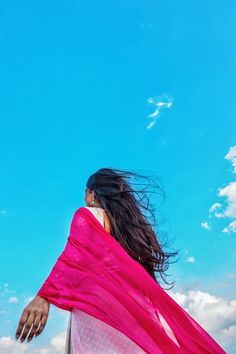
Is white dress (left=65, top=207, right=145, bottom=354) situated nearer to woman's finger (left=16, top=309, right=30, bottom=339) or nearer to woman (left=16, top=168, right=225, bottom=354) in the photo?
woman (left=16, top=168, right=225, bottom=354)

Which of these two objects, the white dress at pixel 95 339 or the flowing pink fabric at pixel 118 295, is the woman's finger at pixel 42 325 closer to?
the flowing pink fabric at pixel 118 295

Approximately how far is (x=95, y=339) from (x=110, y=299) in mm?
310

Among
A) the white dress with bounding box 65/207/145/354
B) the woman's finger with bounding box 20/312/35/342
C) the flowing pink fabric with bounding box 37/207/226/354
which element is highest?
the flowing pink fabric with bounding box 37/207/226/354

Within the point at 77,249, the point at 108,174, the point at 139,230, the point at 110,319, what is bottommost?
the point at 110,319

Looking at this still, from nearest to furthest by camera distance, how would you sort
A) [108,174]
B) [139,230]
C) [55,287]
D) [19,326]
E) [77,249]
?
1. [19,326]
2. [55,287]
3. [77,249]
4. [139,230]
5. [108,174]

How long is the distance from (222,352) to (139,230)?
3.92 feet

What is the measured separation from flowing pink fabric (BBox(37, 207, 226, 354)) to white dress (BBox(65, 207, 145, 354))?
0.05 m

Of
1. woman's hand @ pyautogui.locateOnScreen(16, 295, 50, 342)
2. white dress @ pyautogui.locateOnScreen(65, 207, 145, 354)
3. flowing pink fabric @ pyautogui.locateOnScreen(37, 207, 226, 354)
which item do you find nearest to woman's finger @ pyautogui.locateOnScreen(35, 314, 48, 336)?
woman's hand @ pyautogui.locateOnScreen(16, 295, 50, 342)

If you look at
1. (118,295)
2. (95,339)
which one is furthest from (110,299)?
(95,339)

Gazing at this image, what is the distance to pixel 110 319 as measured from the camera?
13.7 ft

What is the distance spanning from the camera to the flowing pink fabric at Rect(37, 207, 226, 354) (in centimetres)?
418

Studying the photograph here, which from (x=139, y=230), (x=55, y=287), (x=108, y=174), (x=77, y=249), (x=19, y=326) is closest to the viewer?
(x=19, y=326)

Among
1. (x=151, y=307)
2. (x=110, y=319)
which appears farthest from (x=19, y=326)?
(x=151, y=307)

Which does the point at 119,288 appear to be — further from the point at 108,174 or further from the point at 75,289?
the point at 108,174
